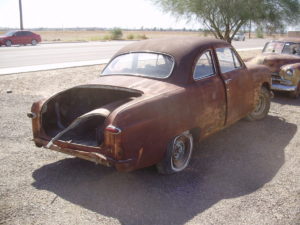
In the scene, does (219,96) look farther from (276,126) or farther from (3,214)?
(3,214)

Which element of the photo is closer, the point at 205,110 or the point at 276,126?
the point at 205,110

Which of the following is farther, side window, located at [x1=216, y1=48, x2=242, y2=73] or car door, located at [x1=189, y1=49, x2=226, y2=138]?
side window, located at [x1=216, y1=48, x2=242, y2=73]

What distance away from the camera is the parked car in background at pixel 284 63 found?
28.1 feet

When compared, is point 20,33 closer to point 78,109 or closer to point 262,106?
point 262,106

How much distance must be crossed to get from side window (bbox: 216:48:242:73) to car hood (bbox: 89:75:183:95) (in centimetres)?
129

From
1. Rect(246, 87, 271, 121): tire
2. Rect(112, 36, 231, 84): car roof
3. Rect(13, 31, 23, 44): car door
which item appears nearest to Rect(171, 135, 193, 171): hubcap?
Rect(112, 36, 231, 84): car roof

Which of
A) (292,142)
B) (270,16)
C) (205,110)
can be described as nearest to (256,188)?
(205,110)

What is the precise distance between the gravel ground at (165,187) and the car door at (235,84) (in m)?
0.49

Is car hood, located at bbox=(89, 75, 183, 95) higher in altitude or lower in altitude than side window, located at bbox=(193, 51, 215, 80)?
lower

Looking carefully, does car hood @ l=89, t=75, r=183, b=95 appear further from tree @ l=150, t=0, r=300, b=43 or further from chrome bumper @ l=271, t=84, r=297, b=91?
tree @ l=150, t=0, r=300, b=43

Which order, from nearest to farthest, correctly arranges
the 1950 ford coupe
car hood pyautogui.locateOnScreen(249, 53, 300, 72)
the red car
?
the 1950 ford coupe
car hood pyautogui.locateOnScreen(249, 53, 300, 72)
the red car

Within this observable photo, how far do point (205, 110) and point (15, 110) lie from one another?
180 inches

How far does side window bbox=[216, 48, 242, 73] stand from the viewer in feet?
17.4

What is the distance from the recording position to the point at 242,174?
4.32 metres
